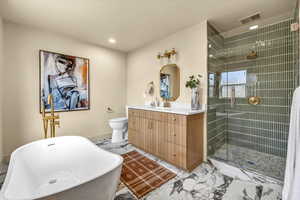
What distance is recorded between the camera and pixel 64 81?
109 inches

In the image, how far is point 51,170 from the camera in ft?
5.76

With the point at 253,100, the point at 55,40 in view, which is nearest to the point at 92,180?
the point at 253,100

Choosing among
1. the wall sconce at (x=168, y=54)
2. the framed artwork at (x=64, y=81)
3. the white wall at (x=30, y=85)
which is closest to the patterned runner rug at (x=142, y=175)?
the white wall at (x=30, y=85)

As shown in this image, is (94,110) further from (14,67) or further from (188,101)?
(188,101)

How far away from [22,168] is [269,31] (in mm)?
4002

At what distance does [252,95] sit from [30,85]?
423 centimetres

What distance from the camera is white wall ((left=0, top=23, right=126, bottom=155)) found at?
224cm

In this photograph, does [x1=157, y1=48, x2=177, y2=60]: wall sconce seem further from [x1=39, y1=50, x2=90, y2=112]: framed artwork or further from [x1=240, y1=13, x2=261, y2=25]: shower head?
[x1=39, y1=50, x2=90, y2=112]: framed artwork

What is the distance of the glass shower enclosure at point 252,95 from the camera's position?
204 centimetres

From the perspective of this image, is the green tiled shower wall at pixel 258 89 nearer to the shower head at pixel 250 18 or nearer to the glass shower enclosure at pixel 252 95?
the glass shower enclosure at pixel 252 95

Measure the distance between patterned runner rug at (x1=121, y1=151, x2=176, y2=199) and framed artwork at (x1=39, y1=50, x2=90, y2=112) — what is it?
179 centimetres

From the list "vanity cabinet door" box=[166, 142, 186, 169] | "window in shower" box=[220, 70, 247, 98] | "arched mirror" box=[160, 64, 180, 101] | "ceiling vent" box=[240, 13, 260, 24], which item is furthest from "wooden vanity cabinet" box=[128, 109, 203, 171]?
"ceiling vent" box=[240, 13, 260, 24]

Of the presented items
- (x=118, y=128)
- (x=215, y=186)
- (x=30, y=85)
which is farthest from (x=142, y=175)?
(x=30, y=85)

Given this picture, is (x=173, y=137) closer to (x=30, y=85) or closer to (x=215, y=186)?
(x=215, y=186)
